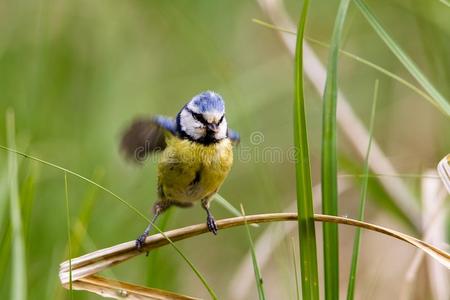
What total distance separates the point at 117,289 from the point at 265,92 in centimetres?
174

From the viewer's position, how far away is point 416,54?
10.6 ft

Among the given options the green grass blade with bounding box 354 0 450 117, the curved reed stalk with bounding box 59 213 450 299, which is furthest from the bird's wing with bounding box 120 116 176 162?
the green grass blade with bounding box 354 0 450 117

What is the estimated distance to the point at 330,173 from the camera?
1315 mm

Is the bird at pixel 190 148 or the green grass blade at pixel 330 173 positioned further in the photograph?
the bird at pixel 190 148

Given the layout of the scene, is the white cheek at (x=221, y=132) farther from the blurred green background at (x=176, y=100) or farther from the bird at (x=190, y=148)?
the blurred green background at (x=176, y=100)

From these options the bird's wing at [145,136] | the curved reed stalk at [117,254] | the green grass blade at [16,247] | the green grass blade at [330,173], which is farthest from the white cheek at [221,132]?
the green grass blade at [330,173]

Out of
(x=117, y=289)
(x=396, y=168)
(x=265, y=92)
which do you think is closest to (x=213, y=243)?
(x=265, y=92)

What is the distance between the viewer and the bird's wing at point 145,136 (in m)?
2.25

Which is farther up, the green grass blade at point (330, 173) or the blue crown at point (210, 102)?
the blue crown at point (210, 102)

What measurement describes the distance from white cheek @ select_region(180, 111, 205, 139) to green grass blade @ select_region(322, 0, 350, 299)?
924 mm

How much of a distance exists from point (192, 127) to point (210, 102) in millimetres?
150

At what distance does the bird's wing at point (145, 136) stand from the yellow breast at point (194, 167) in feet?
0.25

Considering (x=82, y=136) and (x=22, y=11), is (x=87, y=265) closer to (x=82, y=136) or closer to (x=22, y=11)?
(x=82, y=136)

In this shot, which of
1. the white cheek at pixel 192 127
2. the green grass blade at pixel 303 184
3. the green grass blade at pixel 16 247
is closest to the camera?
the green grass blade at pixel 303 184
